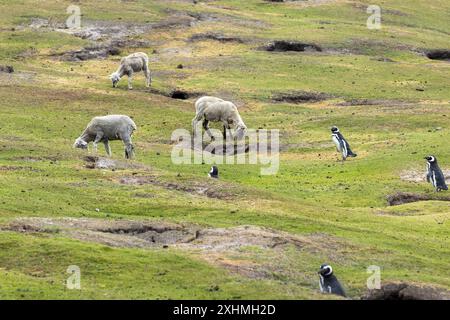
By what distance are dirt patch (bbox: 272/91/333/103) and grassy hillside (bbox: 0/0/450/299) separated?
40 centimetres

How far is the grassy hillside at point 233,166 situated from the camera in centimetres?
3253

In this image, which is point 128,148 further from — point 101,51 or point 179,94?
point 101,51

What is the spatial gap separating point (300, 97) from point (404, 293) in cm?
4146

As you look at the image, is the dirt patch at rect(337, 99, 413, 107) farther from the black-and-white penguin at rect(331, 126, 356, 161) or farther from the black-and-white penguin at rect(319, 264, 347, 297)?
the black-and-white penguin at rect(319, 264, 347, 297)

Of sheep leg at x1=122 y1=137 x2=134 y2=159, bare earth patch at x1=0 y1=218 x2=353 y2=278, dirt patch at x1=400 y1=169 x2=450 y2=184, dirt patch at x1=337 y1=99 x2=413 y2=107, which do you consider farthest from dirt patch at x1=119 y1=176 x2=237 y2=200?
dirt patch at x1=337 y1=99 x2=413 y2=107

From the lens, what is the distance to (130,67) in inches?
2741

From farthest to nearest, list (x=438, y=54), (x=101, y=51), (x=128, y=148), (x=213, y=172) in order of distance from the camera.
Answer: (x=438, y=54) < (x=101, y=51) < (x=128, y=148) < (x=213, y=172)

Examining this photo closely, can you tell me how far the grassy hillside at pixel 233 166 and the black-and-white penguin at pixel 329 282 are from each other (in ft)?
1.75

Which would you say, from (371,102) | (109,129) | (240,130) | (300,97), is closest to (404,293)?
(109,129)

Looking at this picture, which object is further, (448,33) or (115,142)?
(448,33)
